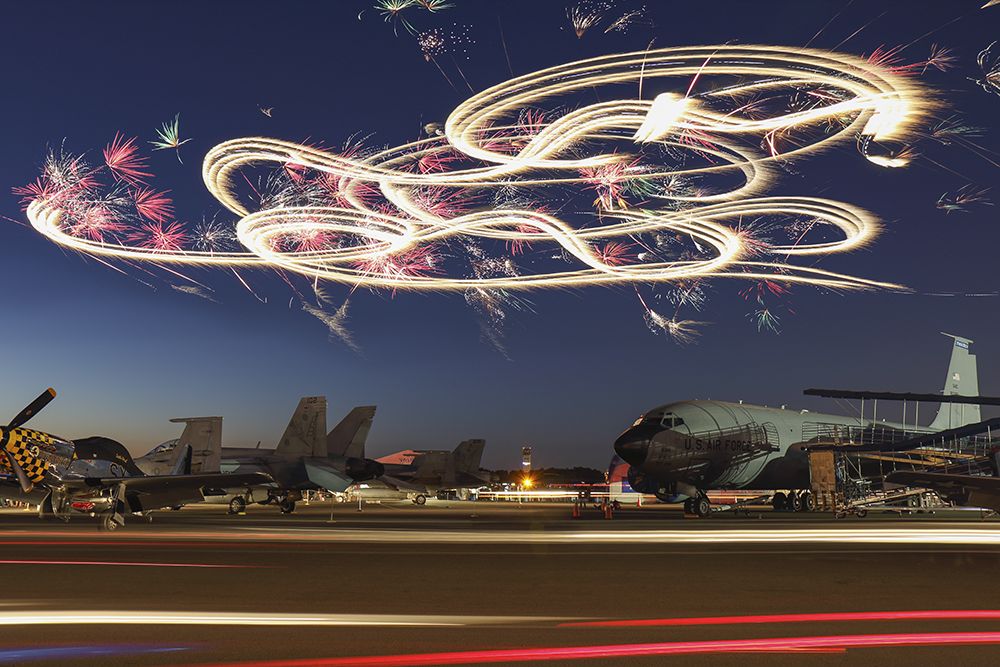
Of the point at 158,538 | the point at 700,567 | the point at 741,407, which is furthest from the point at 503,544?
the point at 741,407

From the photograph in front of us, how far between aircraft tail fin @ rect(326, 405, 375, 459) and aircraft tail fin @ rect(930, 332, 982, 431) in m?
43.2

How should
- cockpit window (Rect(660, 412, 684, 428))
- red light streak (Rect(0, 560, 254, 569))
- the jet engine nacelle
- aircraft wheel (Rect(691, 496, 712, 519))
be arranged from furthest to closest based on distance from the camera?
the jet engine nacelle < aircraft wheel (Rect(691, 496, 712, 519)) < cockpit window (Rect(660, 412, 684, 428)) < red light streak (Rect(0, 560, 254, 569))

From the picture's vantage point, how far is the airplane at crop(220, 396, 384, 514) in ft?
172

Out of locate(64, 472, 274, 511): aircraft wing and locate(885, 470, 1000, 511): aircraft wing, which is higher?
locate(885, 470, 1000, 511): aircraft wing

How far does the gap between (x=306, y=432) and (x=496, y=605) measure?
46027 millimetres

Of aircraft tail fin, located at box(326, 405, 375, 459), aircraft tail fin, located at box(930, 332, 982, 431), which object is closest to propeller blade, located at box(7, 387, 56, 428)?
aircraft tail fin, located at box(326, 405, 375, 459)

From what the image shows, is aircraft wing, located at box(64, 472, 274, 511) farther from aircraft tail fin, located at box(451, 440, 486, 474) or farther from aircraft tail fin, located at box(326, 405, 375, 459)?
aircraft tail fin, located at box(451, 440, 486, 474)

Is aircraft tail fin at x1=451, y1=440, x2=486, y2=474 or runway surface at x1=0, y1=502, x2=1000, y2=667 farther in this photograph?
aircraft tail fin at x1=451, y1=440, x2=486, y2=474

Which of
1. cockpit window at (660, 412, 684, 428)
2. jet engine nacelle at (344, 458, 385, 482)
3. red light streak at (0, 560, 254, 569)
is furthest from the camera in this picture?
jet engine nacelle at (344, 458, 385, 482)

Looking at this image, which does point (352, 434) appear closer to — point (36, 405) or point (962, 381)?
point (36, 405)

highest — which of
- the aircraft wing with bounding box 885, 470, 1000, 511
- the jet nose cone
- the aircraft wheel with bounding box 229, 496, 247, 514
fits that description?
the jet nose cone

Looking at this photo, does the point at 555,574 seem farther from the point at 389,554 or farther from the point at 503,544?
the point at 503,544

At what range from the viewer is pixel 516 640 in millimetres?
8625

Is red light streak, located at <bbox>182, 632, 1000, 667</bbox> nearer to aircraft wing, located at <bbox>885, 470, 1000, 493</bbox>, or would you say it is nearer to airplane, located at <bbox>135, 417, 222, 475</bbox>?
aircraft wing, located at <bbox>885, 470, 1000, 493</bbox>
